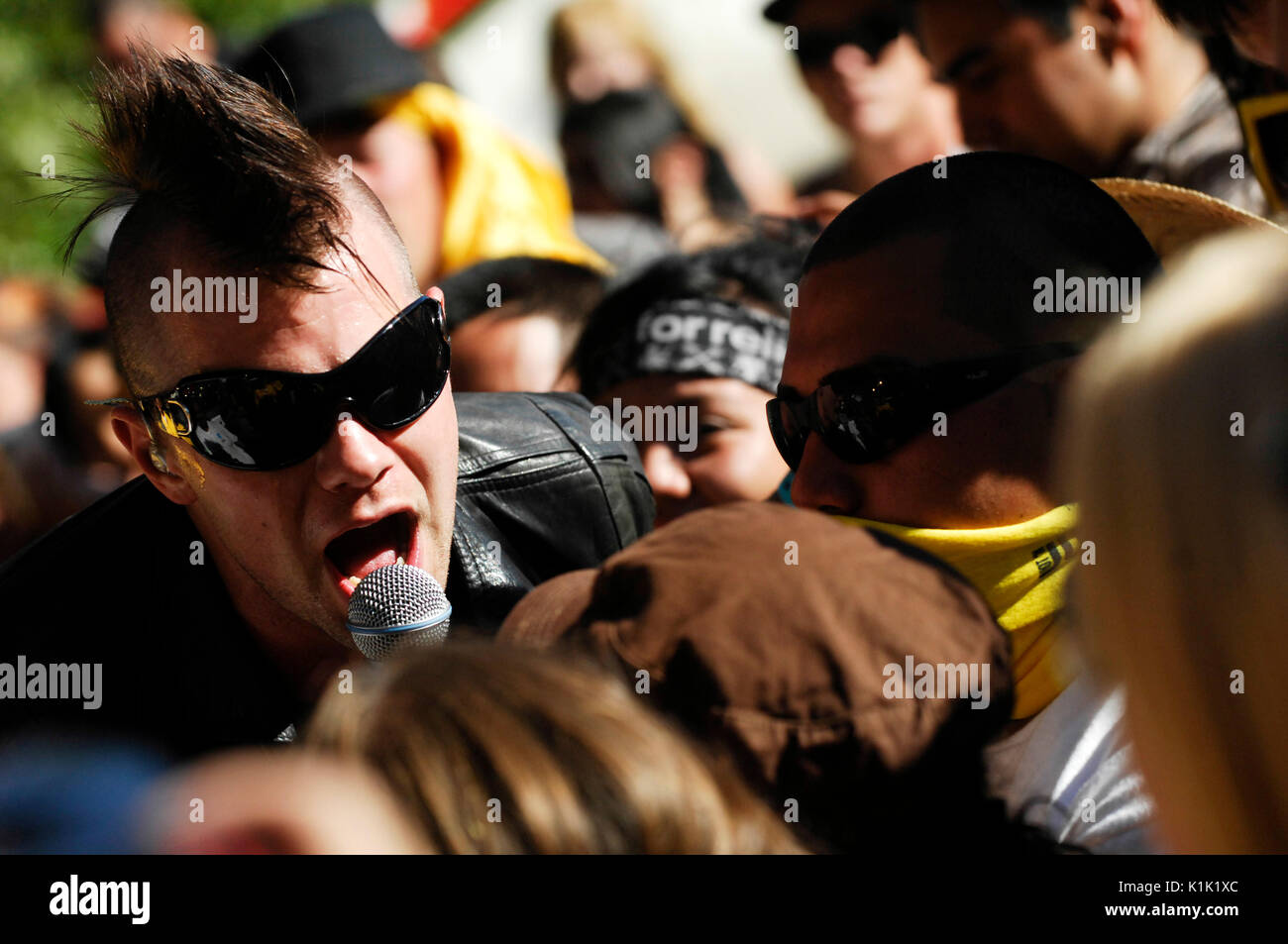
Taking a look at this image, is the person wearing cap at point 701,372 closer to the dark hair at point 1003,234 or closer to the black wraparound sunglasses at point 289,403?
the black wraparound sunglasses at point 289,403

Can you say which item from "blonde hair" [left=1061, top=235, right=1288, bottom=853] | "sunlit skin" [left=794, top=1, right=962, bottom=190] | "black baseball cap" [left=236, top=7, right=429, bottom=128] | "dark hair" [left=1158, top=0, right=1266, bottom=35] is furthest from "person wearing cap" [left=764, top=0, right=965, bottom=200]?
"blonde hair" [left=1061, top=235, right=1288, bottom=853]

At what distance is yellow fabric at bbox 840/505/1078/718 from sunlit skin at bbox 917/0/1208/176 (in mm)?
1601

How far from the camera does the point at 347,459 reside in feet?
6.96

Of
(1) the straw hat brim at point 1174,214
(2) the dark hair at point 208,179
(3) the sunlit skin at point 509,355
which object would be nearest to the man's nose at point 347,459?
(2) the dark hair at point 208,179

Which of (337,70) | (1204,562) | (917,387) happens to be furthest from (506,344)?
(1204,562)

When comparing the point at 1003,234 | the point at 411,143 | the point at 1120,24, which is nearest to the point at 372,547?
the point at 1003,234

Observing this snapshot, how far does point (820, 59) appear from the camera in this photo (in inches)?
180

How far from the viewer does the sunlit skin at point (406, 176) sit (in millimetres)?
4465

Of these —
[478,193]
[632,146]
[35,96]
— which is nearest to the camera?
[478,193]

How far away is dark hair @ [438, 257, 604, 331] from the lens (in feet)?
13.1

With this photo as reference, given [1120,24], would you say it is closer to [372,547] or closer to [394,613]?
[372,547]

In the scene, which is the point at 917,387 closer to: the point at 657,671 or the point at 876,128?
the point at 657,671

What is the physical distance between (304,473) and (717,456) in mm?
1494
